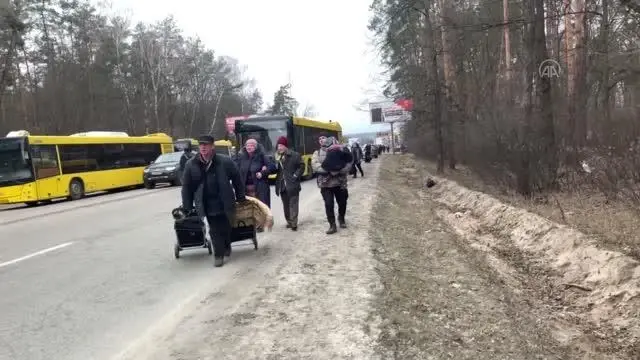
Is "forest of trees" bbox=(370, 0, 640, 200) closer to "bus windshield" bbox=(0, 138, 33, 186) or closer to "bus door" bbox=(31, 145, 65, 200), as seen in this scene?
"bus door" bbox=(31, 145, 65, 200)

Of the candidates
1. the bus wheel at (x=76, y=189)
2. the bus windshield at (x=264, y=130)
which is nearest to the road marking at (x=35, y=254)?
the bus windshield at (x=264, y=130)

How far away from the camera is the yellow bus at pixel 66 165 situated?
76.1 feet

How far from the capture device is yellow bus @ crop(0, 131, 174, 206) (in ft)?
76.1

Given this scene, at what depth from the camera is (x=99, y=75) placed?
181 ft

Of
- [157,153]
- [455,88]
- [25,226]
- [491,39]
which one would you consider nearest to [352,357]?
[25,226]

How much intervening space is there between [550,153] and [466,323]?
8.67 metres

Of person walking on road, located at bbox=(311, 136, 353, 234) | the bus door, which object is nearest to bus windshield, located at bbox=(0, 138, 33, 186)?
the bus door

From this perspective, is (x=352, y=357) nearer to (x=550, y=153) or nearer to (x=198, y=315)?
(x=198, y=315)

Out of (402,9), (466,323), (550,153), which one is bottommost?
(466,323)

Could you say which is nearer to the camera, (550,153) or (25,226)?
(550,153)

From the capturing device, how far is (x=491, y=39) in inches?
1427

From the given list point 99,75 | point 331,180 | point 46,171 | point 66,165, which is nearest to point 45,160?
point 46,171

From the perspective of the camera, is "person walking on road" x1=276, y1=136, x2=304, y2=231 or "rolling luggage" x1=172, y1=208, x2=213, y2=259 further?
"person walking on road" x1=276, y1=136, x2=304, y2=231

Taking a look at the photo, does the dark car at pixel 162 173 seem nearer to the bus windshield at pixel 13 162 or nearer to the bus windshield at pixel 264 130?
the bus windshield at pixel 264 130
